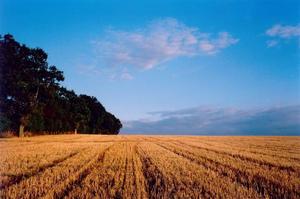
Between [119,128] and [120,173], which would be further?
[119,128]

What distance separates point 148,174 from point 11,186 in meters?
4.10

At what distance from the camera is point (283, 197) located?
311 inches

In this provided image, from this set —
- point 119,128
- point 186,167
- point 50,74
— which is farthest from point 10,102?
point 119,128

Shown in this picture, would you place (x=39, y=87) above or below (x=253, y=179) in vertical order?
above

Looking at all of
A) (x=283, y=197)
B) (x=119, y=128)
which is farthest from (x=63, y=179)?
(x=119, y=128)

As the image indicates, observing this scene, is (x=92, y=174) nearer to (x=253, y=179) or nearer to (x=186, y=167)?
(x=186, y=167)

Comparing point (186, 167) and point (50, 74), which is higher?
point (50, 74)

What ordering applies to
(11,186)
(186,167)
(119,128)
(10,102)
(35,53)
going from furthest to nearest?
(119,128), (35,53), (10,102), (186,167), (11,186)

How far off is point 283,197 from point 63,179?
228 inches

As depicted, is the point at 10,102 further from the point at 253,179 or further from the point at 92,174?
the point at 253,179

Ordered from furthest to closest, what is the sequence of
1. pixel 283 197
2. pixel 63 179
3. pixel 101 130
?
1. pixel 101 130
2. pixel 63 179
3. pixel 283 197

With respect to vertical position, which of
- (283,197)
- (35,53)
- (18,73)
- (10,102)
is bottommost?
(283,197)

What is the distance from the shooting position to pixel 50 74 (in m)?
49.1

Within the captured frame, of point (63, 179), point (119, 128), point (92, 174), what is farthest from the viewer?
point (119, 128)
